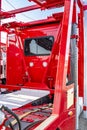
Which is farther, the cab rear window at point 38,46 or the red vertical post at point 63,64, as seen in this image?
the cab rear window at point 38,46

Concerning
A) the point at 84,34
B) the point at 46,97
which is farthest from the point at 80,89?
the point at 84,34

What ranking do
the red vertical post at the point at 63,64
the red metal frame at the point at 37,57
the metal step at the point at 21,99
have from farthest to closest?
the red metal frame at the point at 37,57 → the metal step at the point at 21,99 → the red vertical post at the point at 63,64

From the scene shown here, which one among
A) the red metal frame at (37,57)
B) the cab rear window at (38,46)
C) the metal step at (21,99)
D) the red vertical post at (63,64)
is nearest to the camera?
the red vertical post at (63,64)

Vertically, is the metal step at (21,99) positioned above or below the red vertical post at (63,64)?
below

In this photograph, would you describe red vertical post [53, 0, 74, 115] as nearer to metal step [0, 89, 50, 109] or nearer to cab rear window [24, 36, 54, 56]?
metal step [0, 89, 50, 109]

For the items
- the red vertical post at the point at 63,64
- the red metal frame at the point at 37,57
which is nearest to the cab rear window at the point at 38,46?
the red metal frame at the point at 37,57

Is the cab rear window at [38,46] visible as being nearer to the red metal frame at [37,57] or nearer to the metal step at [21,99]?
the red metal frame at [37,57]

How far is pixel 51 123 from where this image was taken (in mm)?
1776

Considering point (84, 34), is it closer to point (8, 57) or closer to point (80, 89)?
point (80, 89)

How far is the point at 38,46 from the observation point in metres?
4.31

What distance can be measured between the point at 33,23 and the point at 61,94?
2.70m

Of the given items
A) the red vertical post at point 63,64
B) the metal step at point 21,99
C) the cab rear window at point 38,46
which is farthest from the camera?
the cab rear window at point 38,46

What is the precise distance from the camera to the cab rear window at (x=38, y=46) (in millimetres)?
4141

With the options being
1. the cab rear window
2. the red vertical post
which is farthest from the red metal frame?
the red vertical post
